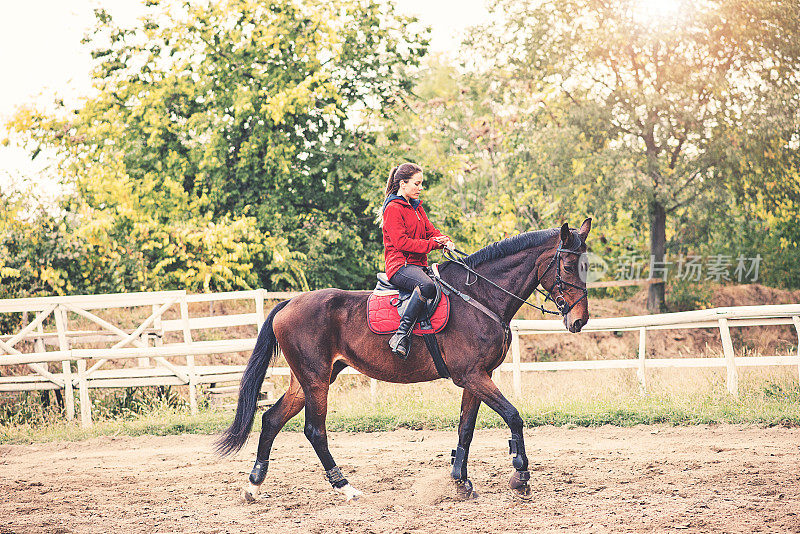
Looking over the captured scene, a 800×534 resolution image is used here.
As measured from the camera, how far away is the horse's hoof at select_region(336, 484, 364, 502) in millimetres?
6215

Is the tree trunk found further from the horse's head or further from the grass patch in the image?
the horse's head

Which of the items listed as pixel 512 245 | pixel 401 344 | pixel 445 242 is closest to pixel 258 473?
pixel 401 344

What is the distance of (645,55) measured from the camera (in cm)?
2512

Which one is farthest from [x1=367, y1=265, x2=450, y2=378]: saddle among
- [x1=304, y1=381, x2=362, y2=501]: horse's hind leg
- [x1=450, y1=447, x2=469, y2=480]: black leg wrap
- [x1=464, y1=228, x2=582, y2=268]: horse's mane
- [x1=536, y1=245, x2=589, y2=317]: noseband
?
[x1=536, y1=245, x2=589, y2=317]: noseband

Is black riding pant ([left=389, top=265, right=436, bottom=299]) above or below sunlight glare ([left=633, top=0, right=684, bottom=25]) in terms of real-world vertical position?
below

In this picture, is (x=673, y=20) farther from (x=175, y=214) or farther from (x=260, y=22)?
(x=175, y=214)

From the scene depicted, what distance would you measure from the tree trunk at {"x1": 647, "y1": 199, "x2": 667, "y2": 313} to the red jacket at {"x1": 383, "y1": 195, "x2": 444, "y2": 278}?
813 inches

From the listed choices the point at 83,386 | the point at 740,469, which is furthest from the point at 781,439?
the point at 83,386

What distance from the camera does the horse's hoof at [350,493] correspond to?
20.4ft

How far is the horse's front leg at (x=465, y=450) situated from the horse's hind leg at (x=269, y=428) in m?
1.47

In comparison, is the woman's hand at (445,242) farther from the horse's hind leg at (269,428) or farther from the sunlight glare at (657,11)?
the sunlight glare at (657,11)

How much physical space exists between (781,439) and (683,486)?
7.63 ft

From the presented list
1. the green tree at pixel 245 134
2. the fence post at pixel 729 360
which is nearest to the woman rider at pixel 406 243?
the fence post at pixel 729 360

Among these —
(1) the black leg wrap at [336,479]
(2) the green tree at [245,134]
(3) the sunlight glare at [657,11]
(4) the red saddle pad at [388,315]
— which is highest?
(3) the sunlight glare at [657,11]
